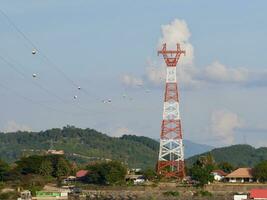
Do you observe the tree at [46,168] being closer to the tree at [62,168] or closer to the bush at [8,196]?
the tree at [62,168]

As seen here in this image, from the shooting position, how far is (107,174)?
8306 centimetres

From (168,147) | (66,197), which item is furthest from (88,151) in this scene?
(66,197)

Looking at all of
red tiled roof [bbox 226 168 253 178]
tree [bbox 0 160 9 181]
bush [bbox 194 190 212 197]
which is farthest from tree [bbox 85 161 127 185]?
bush [bbox 194 190 212 197]

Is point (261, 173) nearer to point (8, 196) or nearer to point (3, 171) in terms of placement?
point (3, 171)

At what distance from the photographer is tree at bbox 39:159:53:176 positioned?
88.9 m

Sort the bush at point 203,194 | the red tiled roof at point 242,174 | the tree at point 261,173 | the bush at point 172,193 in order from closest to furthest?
the bush at point 172,193, the bush at point 203,194, the tree at point 261,173, the red tiled roof at point 242,174

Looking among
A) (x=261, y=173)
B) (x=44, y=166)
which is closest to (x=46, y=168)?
(x=44, y=166)

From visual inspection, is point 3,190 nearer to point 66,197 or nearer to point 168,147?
point 66,197

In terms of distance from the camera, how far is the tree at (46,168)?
88.9 metres

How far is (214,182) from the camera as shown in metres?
81.4

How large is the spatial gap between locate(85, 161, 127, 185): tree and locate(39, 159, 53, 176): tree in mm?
4713

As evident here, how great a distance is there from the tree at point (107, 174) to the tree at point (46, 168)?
186 inches

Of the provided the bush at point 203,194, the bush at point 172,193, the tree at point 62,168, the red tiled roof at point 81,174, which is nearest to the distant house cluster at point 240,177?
the red tiled roof at point 81,174

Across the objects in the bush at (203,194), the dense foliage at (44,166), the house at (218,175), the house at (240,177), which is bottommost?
the bush at (203,194)
